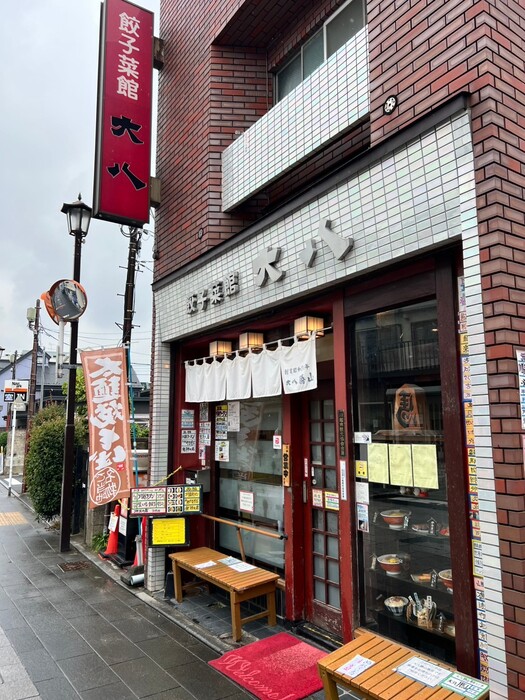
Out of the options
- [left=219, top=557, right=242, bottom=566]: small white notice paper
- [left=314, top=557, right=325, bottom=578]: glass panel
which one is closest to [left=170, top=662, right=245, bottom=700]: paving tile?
[left=219, top=557, right=242, bottom=566]: small white notice paper

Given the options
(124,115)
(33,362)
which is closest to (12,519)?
(33,362)

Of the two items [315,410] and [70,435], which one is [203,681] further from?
[70,435]

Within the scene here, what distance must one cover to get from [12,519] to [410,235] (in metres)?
13.6

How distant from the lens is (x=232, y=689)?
445 cm

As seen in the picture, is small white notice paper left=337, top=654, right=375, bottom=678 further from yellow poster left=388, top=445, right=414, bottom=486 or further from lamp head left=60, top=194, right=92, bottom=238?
lamp head left=60, top=194, right=92, bottom=238

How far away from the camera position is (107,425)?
25.7 ft

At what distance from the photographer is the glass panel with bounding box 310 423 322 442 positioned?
6012 millimetres

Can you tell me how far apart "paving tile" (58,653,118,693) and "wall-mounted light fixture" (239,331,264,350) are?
383cm

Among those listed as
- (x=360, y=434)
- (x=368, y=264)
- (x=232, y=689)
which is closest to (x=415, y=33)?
(x=368, y=264)

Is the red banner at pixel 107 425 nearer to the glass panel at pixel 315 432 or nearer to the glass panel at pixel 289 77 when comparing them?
the glass panel at pixel 315 432

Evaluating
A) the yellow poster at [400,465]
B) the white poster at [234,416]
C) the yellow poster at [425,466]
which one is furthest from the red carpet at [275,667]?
the white poster at [234,416]

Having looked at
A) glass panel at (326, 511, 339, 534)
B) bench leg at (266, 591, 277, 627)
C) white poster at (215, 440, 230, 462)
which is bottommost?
bench leg at (266, 591, 277, 627)

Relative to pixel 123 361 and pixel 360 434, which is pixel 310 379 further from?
pixel 123 361

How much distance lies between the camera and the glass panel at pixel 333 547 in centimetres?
556
